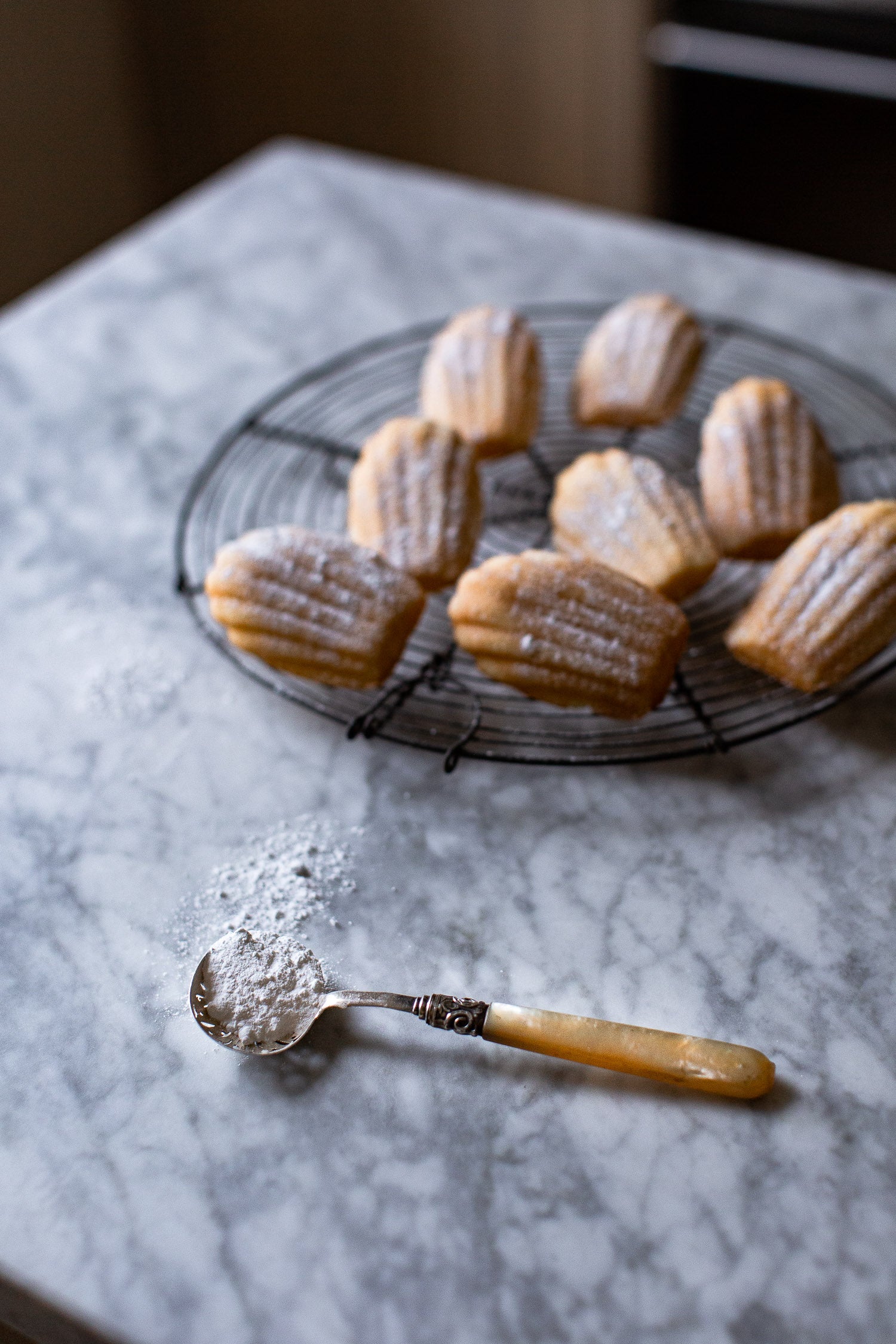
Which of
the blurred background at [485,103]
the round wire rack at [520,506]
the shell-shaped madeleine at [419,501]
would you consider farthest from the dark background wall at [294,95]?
the shell-shaped madeleine at [419,501]

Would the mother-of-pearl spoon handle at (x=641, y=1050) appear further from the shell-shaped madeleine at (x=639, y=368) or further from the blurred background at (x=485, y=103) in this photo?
the blurred background at (x=485, y=103)

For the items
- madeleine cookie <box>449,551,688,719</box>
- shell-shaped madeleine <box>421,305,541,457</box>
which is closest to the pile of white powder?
madeleine cookie <box>449,551,688,719</box>

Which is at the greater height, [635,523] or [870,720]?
[635,523]

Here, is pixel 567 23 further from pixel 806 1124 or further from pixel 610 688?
pixel 806 1124

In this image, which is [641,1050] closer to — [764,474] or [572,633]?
[572,633]

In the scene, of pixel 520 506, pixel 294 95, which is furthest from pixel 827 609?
pixel 294 95

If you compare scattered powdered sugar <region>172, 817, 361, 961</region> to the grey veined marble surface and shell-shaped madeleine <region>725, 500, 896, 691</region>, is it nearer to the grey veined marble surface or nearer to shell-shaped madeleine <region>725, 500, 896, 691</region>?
the grey veined marble surface
